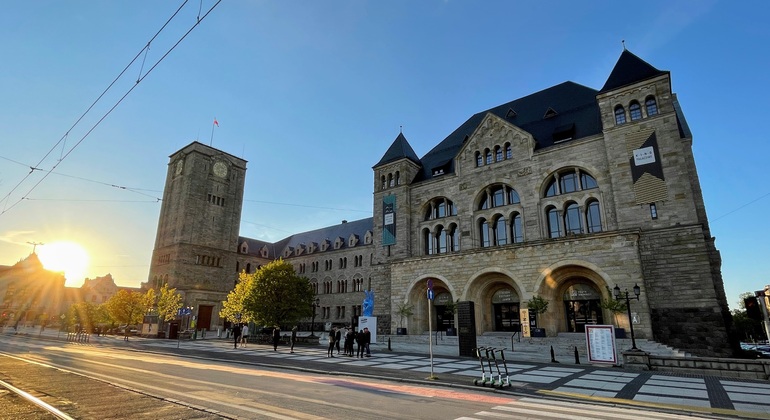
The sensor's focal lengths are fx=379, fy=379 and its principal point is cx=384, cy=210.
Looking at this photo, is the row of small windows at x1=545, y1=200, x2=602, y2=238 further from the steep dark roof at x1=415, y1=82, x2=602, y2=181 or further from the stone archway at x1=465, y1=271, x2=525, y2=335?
the steep dark roof at x1=415, y1=82, x2=602, y2=181

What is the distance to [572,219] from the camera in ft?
101

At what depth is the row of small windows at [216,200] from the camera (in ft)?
204

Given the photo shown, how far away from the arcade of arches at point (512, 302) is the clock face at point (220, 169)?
4436 centimetres

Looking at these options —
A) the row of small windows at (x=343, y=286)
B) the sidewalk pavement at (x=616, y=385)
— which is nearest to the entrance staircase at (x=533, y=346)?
the sidewalk pavement at (x=616, y=385)

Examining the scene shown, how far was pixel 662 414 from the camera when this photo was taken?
8.62 m

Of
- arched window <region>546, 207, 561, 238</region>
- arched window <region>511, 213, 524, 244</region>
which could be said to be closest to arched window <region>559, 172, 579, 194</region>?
arched window <region>546, 207, 561, 238</region>

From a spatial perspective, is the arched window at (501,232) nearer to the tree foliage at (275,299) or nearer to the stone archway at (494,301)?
the stone archway at (494,301)

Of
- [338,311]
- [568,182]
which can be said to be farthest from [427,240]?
[338,311]

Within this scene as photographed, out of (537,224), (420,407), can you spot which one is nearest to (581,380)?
(420,407)

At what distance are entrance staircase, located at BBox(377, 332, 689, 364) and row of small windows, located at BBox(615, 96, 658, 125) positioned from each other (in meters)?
16.1

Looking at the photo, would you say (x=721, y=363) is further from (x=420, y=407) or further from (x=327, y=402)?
(x=327, y=402)

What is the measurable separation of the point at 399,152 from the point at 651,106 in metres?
23.1

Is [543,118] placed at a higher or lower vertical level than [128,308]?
higher

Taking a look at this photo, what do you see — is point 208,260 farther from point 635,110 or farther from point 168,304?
point 635,110
